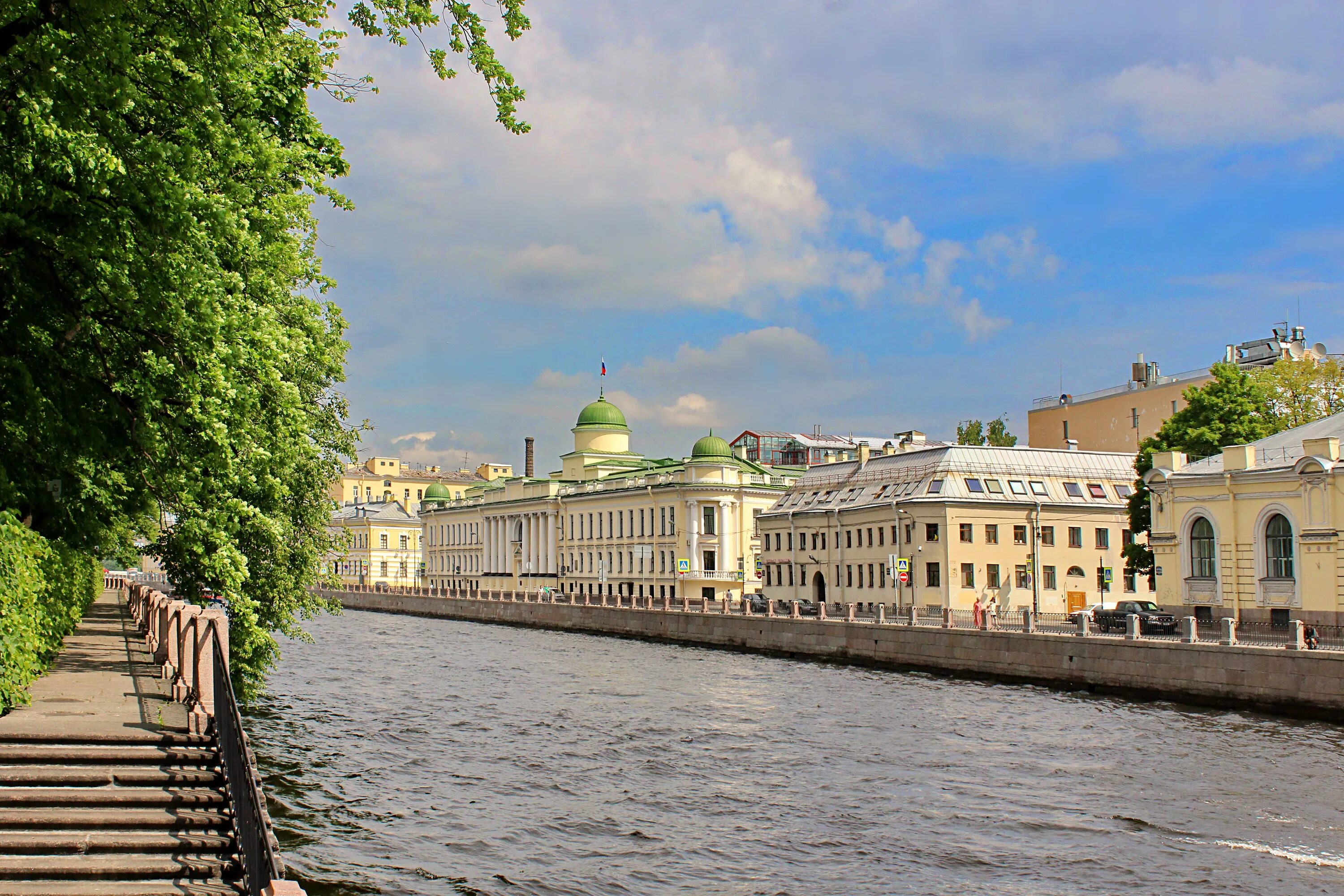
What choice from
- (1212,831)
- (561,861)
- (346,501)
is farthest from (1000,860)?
(346,501)

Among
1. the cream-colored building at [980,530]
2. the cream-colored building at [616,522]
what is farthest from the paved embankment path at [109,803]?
the cream-colored building at [616,522]

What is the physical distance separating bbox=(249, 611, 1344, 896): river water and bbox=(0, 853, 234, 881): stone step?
564 centimetres

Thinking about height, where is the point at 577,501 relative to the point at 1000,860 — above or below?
above

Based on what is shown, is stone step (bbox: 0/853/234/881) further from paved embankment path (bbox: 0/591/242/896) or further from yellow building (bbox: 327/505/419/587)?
yellow building (bbox: 327/505/419/587)

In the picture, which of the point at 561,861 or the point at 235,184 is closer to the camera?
the point at 235,184

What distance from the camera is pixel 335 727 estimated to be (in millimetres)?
30047

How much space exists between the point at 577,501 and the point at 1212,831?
3264 inches

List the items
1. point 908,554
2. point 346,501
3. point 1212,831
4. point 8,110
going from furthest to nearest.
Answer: point 346,501 < point 908,554 < point 1212,831 < point 8,110

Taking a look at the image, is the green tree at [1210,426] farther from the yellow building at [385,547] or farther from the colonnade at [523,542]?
the yellow building at [385,547]

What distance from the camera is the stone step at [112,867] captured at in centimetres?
954

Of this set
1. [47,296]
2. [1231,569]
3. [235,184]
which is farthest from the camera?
[1231,569]

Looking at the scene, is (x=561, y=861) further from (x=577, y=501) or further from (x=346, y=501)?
(x=346, y=501)

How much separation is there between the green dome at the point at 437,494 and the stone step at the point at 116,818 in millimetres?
122992

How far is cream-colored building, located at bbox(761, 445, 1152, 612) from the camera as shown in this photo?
5500 cm
